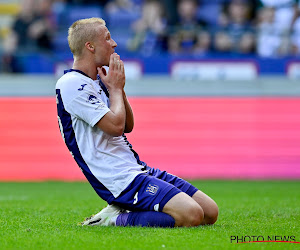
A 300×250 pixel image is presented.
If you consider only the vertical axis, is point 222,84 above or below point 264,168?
above

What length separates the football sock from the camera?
17.2ft

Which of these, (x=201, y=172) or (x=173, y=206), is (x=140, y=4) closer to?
(x=201, y=172)

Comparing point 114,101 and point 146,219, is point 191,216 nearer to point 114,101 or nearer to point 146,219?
point 146,219

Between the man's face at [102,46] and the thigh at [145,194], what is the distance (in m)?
1.10

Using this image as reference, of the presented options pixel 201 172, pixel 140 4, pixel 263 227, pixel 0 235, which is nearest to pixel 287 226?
pixel 263 227

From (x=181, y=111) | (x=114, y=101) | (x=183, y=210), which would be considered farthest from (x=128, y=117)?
(x=181, y=111)

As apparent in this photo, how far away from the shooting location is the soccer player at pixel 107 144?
5.18m

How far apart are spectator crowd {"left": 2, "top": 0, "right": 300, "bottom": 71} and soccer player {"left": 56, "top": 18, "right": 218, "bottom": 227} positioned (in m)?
8.78

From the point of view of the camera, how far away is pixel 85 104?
5.13m

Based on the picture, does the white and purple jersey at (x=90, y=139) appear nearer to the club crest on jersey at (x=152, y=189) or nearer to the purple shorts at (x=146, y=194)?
the purple shorts at (x=146, y=194)

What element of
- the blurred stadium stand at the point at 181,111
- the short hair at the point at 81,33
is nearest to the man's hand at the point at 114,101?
the short hair at the point at 81,33

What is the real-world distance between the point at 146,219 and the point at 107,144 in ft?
2.46

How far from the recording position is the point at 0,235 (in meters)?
4.95

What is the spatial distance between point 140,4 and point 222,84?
3.93 meters
